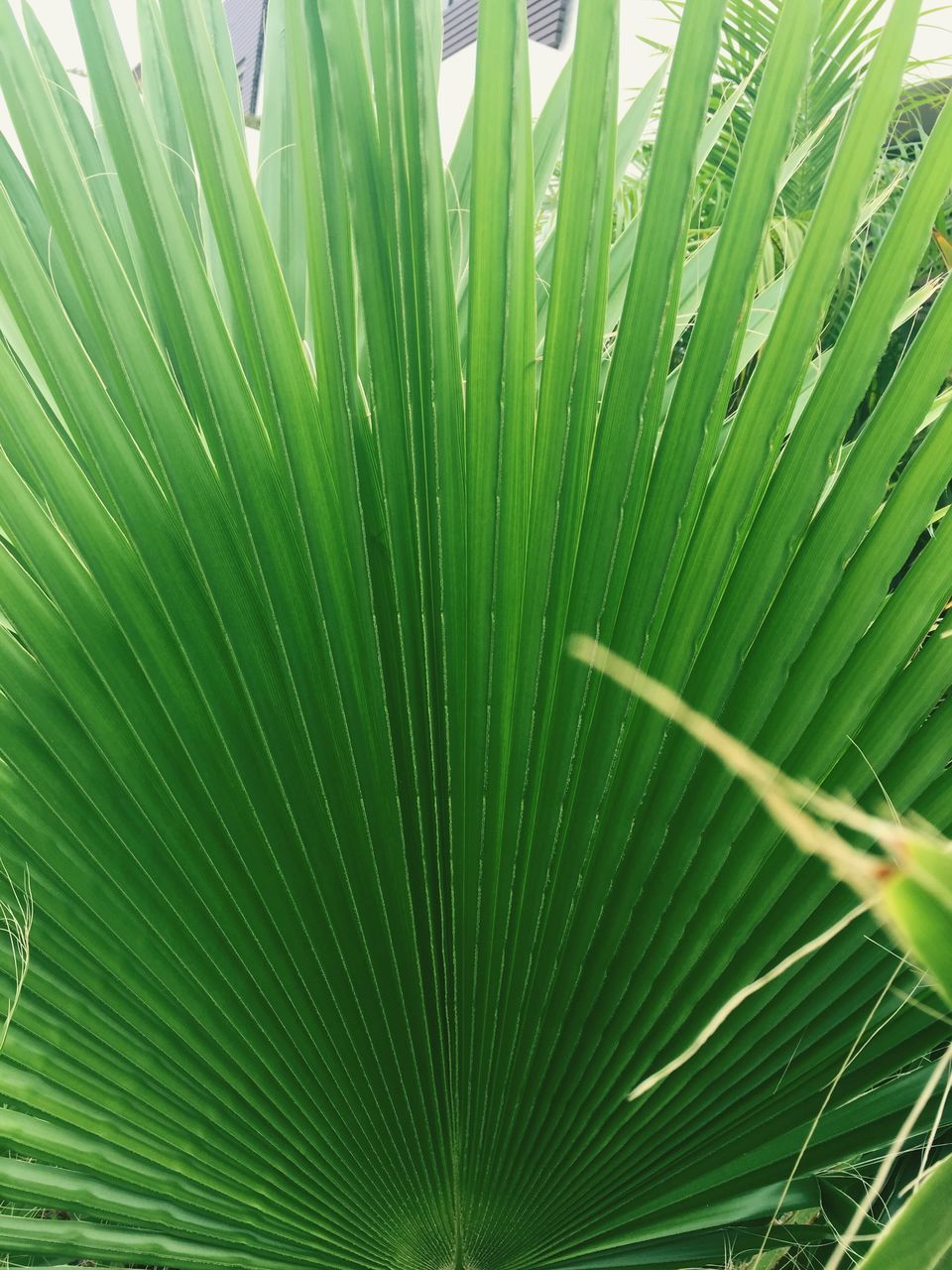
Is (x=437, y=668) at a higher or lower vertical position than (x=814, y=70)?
lower

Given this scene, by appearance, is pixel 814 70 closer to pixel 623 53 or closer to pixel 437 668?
pixel 437 668

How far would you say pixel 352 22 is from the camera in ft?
1.68

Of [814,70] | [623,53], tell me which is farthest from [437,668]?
[623,53]

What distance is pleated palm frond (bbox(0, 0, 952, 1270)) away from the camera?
Result: 0.54 metres

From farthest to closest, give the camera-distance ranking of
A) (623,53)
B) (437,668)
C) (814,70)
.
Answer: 1. (623,53)
2. (814,70)
3. (437,668)

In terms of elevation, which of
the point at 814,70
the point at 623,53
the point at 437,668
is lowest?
the point at 437,668

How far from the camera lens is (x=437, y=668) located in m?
0.67

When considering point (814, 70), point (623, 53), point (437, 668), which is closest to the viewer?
point (437, 668)

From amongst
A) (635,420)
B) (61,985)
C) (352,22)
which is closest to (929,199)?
(635,420)

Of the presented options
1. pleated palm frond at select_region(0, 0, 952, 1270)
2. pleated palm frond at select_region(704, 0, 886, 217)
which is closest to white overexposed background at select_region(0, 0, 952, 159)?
pleated palm frond at select_region(704, 0, 886, 217)

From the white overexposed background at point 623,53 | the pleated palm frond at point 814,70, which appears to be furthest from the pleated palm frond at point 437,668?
the white overexposed background at point 623,53

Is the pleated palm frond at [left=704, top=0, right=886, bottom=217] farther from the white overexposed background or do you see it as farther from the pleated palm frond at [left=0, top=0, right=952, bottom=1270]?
the pleated palm frond at [left=0, top=0, right=952, bottom=1270]

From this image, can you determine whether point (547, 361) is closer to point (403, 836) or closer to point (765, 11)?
point (403, 836)

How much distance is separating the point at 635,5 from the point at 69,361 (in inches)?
200
